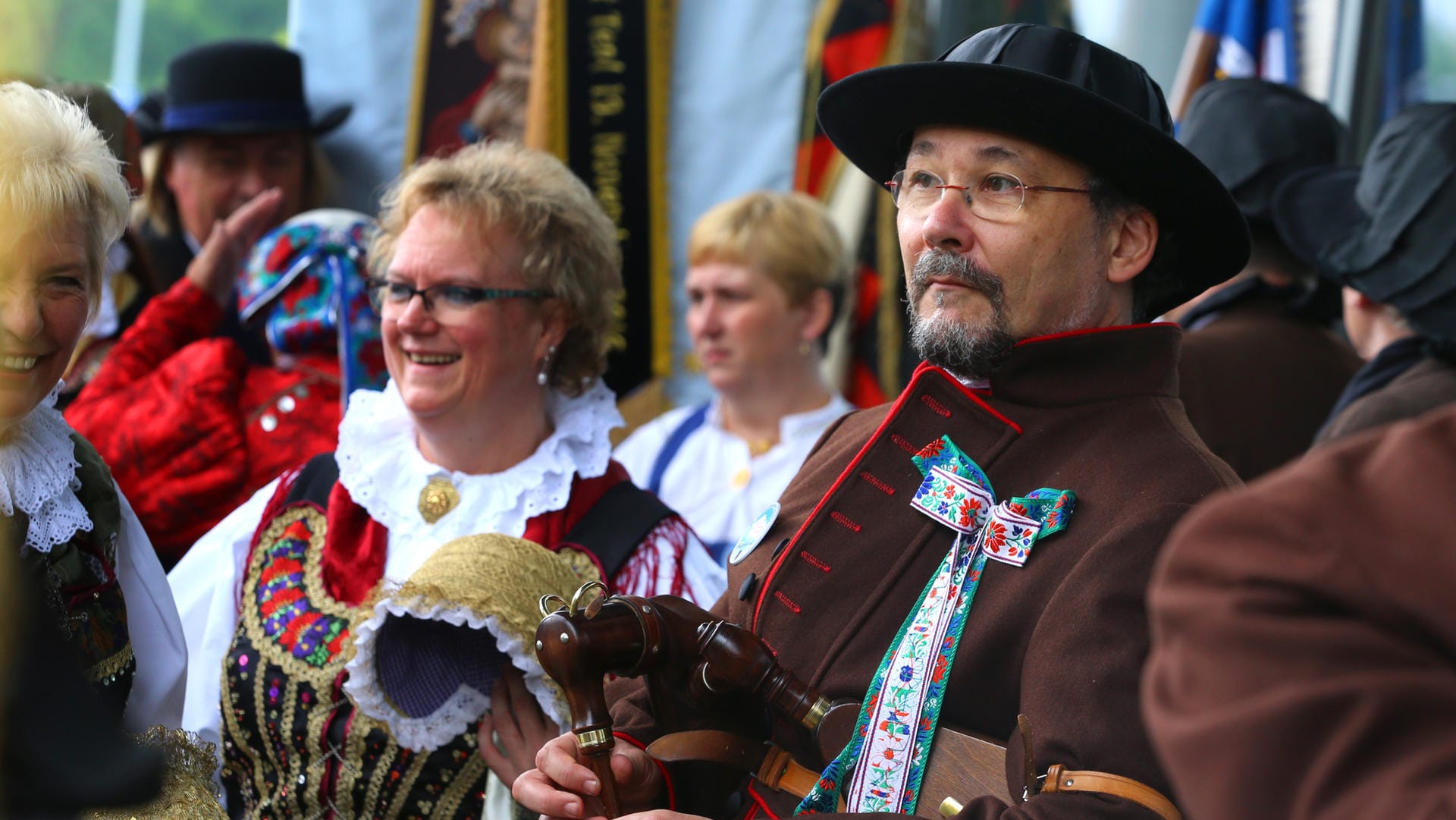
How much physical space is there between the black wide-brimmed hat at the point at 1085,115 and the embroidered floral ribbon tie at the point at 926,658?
0.55 m

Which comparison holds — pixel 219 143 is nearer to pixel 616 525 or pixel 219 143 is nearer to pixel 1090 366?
pixel 616 525

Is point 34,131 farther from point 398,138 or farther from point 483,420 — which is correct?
point 398,138

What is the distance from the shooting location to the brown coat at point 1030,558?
1.84 metres

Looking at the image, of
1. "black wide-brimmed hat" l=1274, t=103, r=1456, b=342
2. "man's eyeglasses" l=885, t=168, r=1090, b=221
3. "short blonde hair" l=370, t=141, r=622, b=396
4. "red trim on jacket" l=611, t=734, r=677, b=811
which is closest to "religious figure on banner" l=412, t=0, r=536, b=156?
"short blonde hair" l=370, t=141, r=622, b=396

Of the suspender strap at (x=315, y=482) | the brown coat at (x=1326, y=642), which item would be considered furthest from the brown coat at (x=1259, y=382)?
the brown coat at (x=1326, y=642)

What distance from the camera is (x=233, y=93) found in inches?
200

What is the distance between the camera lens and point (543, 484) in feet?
10.2

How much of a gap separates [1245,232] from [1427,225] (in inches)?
48.0

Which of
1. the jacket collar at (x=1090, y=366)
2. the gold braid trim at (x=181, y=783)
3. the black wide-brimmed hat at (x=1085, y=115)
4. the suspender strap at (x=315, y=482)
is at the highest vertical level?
the black wide-brimmed hat at (x=1085, y=115)

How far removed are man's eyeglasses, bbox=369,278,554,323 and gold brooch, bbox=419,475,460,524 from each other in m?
0.36

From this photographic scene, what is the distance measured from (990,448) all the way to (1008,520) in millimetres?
154

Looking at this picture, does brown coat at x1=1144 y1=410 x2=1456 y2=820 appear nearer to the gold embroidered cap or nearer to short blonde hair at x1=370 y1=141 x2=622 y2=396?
the gold embroidered cap

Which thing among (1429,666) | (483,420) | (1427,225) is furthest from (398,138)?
(1429,666)

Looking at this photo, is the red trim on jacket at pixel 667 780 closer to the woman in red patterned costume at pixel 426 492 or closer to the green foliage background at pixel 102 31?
the woman in red patterned costume at pixel 426 492
